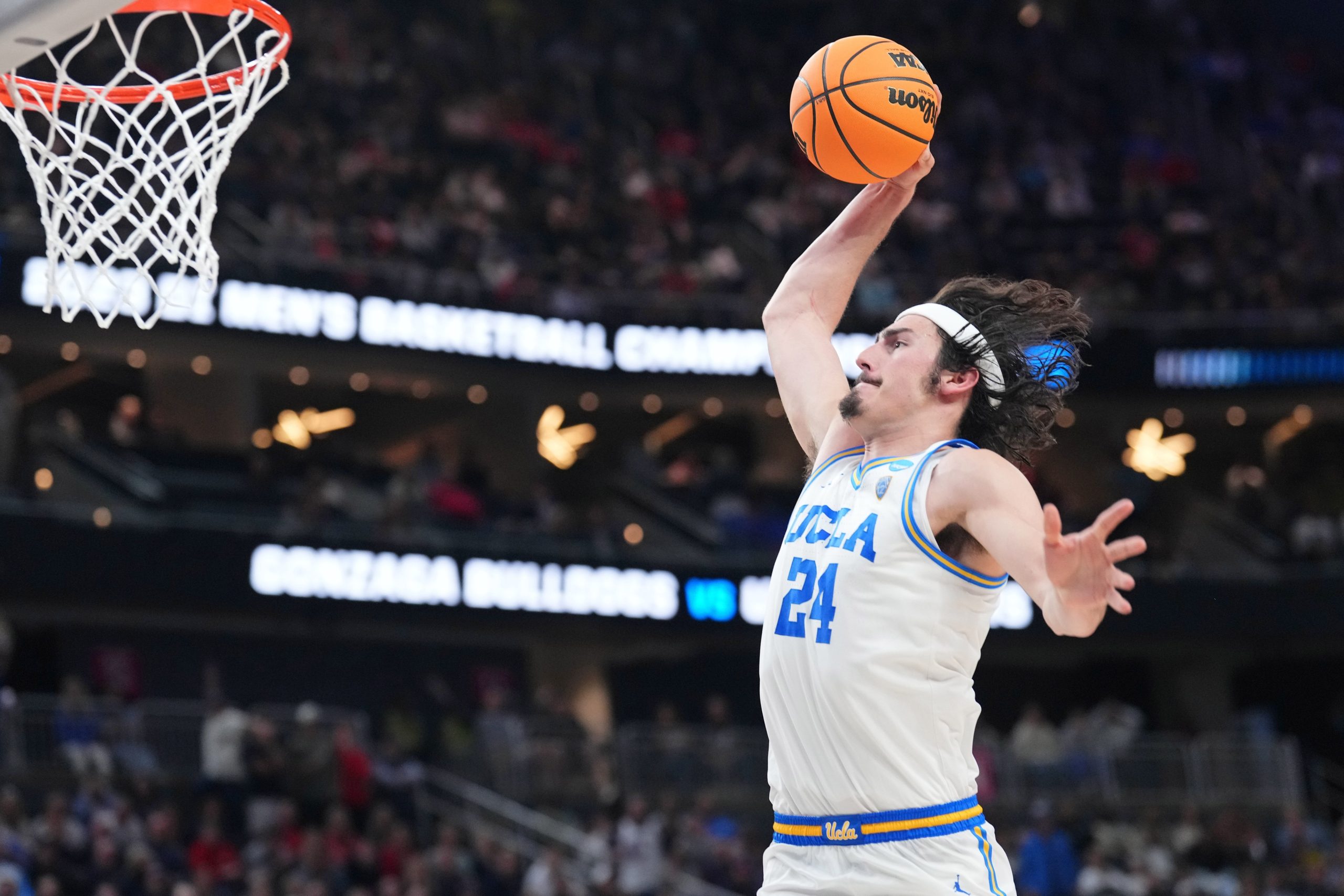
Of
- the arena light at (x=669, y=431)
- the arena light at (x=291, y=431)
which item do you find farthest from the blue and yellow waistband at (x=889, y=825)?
the arena light at (x=669, y=431)

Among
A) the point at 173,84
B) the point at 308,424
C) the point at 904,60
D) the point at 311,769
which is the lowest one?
the point at 311,769

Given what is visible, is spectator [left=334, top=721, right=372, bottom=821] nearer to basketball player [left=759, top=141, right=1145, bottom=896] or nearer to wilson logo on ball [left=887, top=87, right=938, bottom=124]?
wilson logo on ball [left=887, top=87, right=938, bottom=124]

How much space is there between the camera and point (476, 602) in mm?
20703

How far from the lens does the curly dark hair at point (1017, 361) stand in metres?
4.46

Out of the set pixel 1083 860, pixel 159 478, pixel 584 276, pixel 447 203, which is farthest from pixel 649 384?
pixel 1083 860

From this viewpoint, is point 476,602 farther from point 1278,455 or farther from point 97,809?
point 1278,455

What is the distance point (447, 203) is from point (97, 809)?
10840 millimetres

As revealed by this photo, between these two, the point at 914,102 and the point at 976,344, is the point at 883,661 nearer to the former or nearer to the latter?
the point at 976,344

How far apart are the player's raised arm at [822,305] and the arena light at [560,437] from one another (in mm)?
20775

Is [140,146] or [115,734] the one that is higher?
[140,146]

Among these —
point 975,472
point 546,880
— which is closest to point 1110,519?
point 975,472

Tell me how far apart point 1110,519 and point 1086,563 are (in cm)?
12

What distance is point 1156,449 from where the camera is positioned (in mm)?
28531

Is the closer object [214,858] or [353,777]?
[214,858]
